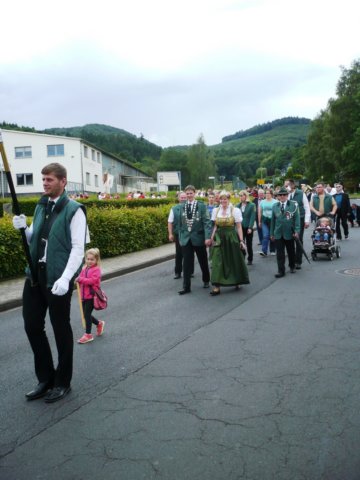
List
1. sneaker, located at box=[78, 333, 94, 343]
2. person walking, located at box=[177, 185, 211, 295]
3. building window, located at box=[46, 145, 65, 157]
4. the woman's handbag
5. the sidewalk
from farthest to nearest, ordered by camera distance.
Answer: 1. building window, located at box=[46, 145, 65, 157]
2. person walking, located at box=[177, 185, 211, 295]
3. the sidewalk
4. the woman's handbag
5. sneaker, located at box=[78, 333, 94, 343]

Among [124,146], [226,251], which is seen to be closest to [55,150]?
[226,251]

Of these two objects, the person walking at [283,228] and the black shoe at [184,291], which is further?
the person walking at [283,228]

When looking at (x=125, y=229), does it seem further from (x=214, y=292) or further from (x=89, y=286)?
(x=89, y=286)

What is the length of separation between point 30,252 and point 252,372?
240cm

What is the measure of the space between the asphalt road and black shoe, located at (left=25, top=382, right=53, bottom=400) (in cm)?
8

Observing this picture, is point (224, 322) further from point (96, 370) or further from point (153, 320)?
point (96, 370)

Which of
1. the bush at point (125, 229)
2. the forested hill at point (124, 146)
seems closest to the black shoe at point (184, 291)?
the bush at point (125, 229)

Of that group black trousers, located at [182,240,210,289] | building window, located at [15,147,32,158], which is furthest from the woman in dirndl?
building window, located at [15,147,32,158]

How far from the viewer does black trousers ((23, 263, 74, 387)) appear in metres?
4.49

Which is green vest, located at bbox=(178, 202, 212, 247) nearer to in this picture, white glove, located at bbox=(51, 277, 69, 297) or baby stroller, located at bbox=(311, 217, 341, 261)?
baby stroller, located at bbox=(311, 217, 341, 261)

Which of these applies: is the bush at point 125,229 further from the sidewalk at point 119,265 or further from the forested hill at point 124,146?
the forested hill at point 124,146

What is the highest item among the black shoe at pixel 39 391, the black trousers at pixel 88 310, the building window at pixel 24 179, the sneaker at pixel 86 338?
the building window at pixel 24 179

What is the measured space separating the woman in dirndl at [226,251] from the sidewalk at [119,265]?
325cm

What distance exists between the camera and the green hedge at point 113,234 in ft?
36.2
